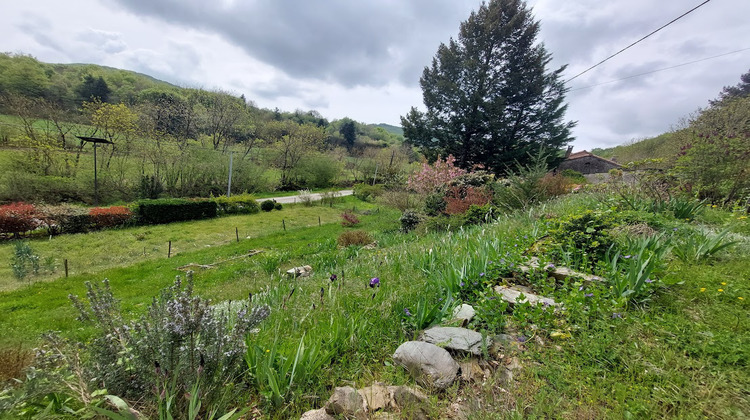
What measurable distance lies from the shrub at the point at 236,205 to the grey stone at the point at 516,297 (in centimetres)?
1516

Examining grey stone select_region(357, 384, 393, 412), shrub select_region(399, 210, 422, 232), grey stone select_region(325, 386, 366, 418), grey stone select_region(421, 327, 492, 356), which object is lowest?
shrub select_region(399, 210, 422, 232)

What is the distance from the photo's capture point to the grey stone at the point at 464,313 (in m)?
2.04

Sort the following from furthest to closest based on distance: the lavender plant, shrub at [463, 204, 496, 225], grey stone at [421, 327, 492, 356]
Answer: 1. shrub at [463, 204, 496, 225]
2. grey stone at [421, 327, 492, 356]
3. the lavender plant

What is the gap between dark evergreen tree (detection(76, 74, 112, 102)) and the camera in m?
25.6

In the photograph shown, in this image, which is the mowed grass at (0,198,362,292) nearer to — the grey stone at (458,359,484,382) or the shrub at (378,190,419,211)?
the shrub at (378,190,419,211)

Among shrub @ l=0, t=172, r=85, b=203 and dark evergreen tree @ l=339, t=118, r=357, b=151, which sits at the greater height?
dark evergreen tree @ l=339, t=118, r=357, b=151

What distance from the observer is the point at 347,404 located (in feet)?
4.27

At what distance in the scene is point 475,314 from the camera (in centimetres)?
209

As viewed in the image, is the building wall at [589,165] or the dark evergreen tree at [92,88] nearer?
the dark evergreen tree at [92,88]

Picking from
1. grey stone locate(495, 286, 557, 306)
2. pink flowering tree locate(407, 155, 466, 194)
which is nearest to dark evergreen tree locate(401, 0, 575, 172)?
pink flowering tree locate(407, 155, 466, 194)

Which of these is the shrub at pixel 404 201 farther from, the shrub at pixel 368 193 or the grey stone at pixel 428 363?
the grey stone at pixel 428 363

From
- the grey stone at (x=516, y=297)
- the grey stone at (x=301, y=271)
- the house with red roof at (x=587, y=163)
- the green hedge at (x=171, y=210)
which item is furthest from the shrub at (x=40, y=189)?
the house with red roof at (x=587, y=163)

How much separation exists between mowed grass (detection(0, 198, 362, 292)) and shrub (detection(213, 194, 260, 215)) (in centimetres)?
84

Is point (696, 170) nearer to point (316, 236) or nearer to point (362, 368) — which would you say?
point (362, 368)
